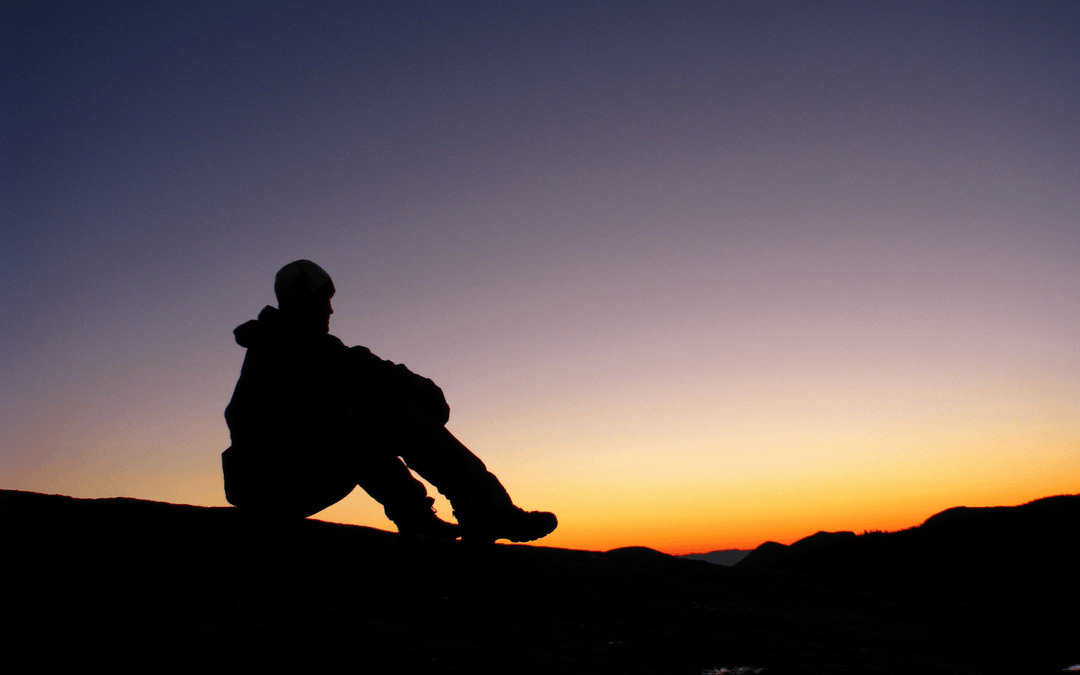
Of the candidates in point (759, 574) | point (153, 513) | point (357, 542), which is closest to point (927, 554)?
point (759, 574)

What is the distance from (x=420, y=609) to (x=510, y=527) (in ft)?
3.59

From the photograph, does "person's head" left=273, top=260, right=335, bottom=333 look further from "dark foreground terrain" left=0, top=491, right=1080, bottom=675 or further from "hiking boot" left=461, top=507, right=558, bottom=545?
"hiking boot" left=461, top=507, right=558, bottom=545

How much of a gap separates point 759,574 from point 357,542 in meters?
2.46

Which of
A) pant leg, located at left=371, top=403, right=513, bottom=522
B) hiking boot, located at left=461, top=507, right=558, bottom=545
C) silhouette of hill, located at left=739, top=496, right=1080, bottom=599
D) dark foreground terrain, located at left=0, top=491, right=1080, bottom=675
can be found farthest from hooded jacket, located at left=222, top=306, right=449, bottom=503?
silhouette of hill, located at left=739, top=496, right=1080, bottom=599

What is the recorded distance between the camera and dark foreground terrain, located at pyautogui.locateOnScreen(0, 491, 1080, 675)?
1994mm

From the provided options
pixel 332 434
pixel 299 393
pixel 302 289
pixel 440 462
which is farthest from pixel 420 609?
pixel 302 289

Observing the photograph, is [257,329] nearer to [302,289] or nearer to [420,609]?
[302,289]

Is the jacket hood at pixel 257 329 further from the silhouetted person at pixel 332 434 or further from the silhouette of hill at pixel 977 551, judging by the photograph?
the silhouette of hill at pixel 977 551

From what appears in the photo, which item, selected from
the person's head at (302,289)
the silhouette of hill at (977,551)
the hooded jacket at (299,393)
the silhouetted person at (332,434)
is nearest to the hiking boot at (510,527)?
the silhouetted person at (332,434)

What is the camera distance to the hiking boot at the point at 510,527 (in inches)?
146

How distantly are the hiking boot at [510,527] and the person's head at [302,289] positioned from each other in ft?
5.00

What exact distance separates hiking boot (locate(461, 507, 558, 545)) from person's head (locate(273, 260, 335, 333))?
152 centimetres

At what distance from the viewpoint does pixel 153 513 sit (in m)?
3.10

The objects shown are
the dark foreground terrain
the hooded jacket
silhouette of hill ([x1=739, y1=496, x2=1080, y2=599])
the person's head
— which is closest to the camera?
the dark foreground terrain
